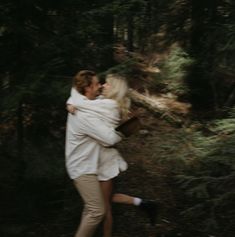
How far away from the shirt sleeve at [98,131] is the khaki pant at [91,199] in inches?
16.7

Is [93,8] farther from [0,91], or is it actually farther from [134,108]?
[134,108]

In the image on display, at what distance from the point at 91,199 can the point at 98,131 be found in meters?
0.74

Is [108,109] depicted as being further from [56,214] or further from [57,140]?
[56,214]

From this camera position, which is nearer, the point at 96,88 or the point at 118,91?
the point at 118,91

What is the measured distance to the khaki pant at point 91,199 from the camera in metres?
5.05

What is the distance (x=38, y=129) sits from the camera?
670 centimetres

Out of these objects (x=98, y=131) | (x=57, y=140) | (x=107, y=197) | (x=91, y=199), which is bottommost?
(x=107, y=197)

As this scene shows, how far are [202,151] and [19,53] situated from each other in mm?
2918

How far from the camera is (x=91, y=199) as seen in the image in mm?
5062

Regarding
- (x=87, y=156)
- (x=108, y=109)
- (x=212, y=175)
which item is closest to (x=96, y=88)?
(x=108, y=109)

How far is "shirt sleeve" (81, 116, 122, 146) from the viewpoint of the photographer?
194 inches

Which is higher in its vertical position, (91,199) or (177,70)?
(177,70)

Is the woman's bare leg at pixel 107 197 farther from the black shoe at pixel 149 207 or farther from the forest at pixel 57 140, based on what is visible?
the forest at pixel 57 140

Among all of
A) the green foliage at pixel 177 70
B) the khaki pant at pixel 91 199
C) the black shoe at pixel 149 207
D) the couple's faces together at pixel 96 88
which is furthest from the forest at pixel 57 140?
the green foliage at pixel 177 70
